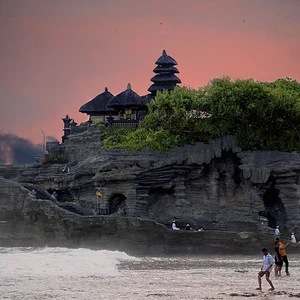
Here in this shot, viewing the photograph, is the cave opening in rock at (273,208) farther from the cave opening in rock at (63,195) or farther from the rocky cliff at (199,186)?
the cave opening in rock at (63,195)

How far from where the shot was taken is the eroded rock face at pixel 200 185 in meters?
63.6

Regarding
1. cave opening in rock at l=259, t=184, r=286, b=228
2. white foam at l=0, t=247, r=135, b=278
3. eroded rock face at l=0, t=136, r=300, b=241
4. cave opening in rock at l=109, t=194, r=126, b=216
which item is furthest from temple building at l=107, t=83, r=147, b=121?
white foam at l=0, t=247, r=135, b=278

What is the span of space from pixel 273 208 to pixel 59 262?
1919cm

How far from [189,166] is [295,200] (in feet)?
22.2

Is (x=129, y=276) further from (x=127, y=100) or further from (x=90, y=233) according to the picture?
(x=127, y=100)

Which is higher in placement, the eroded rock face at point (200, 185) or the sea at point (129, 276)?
the eroded rock face at point (200, 185)

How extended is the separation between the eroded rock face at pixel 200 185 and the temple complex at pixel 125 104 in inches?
212

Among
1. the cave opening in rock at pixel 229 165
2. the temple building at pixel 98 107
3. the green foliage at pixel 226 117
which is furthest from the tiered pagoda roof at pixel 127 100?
the cave opening in rock at pixel 229 165

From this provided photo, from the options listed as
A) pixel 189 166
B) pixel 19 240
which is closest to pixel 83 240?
pixel 19 240

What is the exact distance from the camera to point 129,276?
1882 inches

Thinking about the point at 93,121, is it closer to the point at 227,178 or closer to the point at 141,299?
the point at 227,178

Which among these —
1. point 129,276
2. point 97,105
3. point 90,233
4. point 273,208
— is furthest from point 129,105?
point 129,276

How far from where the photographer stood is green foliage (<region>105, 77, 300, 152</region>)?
65562 millimetres

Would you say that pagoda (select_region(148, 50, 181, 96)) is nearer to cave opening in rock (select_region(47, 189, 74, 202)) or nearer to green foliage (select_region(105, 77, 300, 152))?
green foliage (select_region(105, 77, 300, 152))
